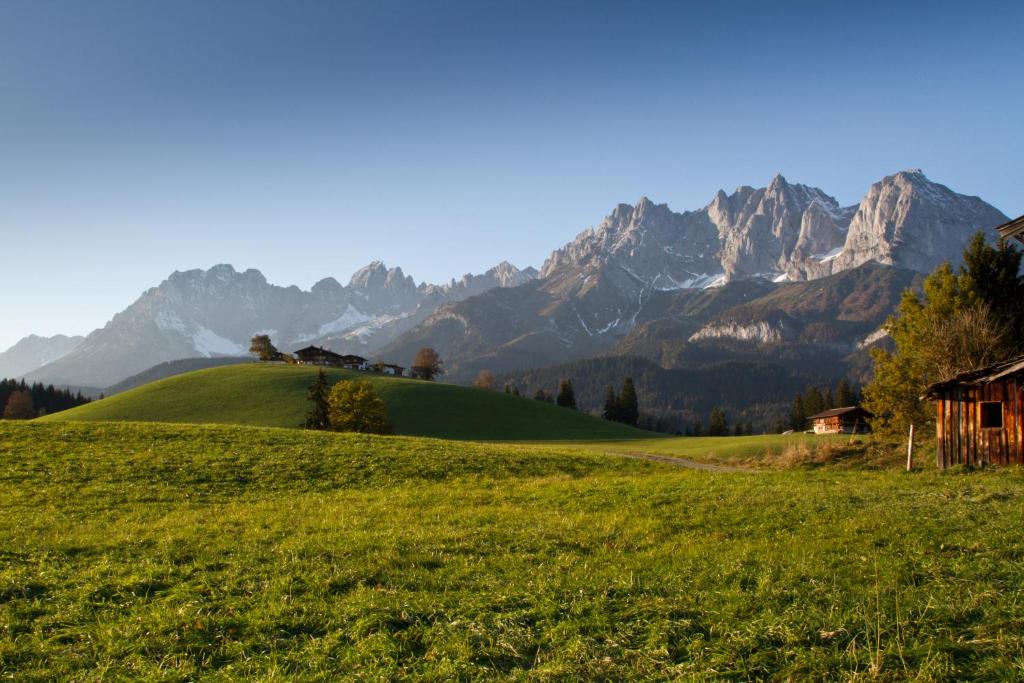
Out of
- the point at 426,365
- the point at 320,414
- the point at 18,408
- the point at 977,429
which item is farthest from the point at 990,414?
the point at 18,408

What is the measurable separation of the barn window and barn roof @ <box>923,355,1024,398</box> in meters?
1.14

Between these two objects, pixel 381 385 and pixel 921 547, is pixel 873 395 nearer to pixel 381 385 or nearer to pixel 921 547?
pixel 921 547

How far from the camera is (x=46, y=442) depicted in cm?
3203

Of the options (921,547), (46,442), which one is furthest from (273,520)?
(46,442)

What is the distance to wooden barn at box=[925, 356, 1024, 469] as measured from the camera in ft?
95.0

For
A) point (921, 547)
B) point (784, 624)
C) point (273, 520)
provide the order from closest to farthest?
point (784, 624)
point (921, 547)
point (273, 520)

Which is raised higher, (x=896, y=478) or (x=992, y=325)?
(x=992, y=325)

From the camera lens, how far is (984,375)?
30109 millimetres

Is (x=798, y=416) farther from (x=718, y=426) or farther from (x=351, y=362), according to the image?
(x=351, y=362)

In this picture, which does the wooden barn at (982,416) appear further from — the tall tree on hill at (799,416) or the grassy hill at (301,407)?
the tall tree on hill at (799,416)

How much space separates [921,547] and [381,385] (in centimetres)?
10650

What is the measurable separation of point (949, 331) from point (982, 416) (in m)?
14.4

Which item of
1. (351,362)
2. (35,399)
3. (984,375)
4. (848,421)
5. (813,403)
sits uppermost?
(351,362)

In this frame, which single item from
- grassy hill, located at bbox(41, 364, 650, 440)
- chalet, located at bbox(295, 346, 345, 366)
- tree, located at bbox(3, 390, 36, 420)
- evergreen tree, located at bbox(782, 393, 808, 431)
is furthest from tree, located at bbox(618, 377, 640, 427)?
tree, located at bbox(3, 390, 36, 420)
